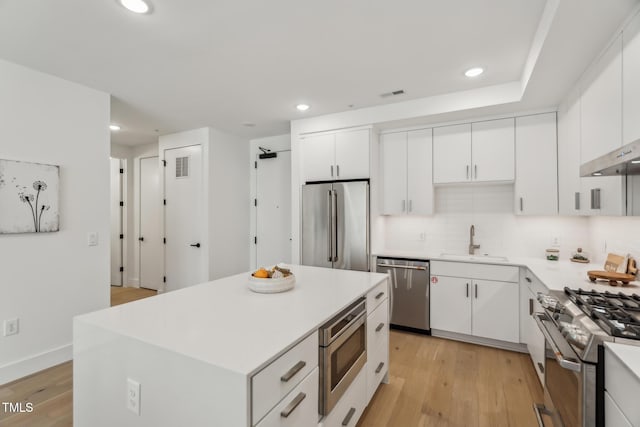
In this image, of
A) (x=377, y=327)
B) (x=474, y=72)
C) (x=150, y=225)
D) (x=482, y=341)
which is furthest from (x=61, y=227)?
(x=482, y=341)

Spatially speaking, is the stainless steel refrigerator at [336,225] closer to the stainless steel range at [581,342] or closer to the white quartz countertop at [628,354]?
the stainless steel range at [581,342]

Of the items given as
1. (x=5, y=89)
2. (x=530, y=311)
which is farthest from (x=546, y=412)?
(x=5, y=89)

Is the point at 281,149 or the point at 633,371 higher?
the point at 281,149

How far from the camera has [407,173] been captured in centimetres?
365

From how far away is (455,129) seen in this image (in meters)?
3.40

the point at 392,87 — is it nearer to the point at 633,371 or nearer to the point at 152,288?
the point at 633,371

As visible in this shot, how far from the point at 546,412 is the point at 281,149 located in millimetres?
4249

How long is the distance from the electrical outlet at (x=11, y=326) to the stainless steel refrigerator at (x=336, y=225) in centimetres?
271

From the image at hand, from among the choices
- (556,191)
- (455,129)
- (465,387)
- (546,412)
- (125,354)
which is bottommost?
(465,387)

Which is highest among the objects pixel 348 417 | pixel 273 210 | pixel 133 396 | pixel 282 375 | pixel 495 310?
pixel 273 210

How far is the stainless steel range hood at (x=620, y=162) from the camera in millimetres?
1217

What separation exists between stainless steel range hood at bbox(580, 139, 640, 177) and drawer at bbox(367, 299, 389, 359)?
149cm

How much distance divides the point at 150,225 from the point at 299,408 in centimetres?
510

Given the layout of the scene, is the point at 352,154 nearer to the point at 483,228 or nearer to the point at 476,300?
the point at 483,228
